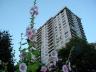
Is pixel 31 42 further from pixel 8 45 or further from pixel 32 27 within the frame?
pixel 8 45

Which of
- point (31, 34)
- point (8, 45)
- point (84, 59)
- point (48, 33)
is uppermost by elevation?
point (48, 33)

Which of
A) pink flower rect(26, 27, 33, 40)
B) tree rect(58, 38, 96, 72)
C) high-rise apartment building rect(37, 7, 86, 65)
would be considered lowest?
pink flower rect(26, 27, 33, 40)

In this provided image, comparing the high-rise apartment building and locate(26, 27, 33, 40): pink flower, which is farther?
the high-rise apartment building

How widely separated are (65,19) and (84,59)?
7668 cm

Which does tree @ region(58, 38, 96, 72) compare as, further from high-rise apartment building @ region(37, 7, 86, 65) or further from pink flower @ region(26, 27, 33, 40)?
high-rise apartment building @ region(37, 7, 86, 65)

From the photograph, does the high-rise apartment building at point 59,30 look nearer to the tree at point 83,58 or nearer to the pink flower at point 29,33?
the tree at point 83,58

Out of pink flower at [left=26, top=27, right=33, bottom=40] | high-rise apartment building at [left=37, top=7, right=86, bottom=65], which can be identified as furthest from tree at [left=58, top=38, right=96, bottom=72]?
high-rise apartment building at [left=37, top=7, right=86, bottom=65]

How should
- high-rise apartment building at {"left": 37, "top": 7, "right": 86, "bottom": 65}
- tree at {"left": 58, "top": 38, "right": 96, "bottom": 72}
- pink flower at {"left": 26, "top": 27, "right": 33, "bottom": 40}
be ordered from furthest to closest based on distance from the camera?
high-rise apartment building at {"left": 37, "top": 7, "right": 86, "bottom": 65} < tree at {"left": 58, "top": 38, "right": 96, "bottom": 72} < pink flower at {"left": 26, "top": 27, "right": 33, "bottom": 40}

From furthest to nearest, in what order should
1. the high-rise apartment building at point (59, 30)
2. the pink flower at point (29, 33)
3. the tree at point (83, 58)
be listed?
the high-rise apartment building at point (59, 30), the tree at point (83, 58), the pink flower at point (29, 33)

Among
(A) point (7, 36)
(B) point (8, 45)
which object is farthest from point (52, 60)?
(A) point (7, 36)

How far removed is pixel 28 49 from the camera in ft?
8.67

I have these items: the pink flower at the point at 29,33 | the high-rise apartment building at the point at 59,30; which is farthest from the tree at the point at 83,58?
the high-rise apartment building at the point at 59,30

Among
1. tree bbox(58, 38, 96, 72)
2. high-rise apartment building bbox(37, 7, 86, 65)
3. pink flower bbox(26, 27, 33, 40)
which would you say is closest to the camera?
pink flower bbox(26, 27, 33, 40)

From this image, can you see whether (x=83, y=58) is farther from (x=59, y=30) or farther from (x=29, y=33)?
(x=59, y=30)
